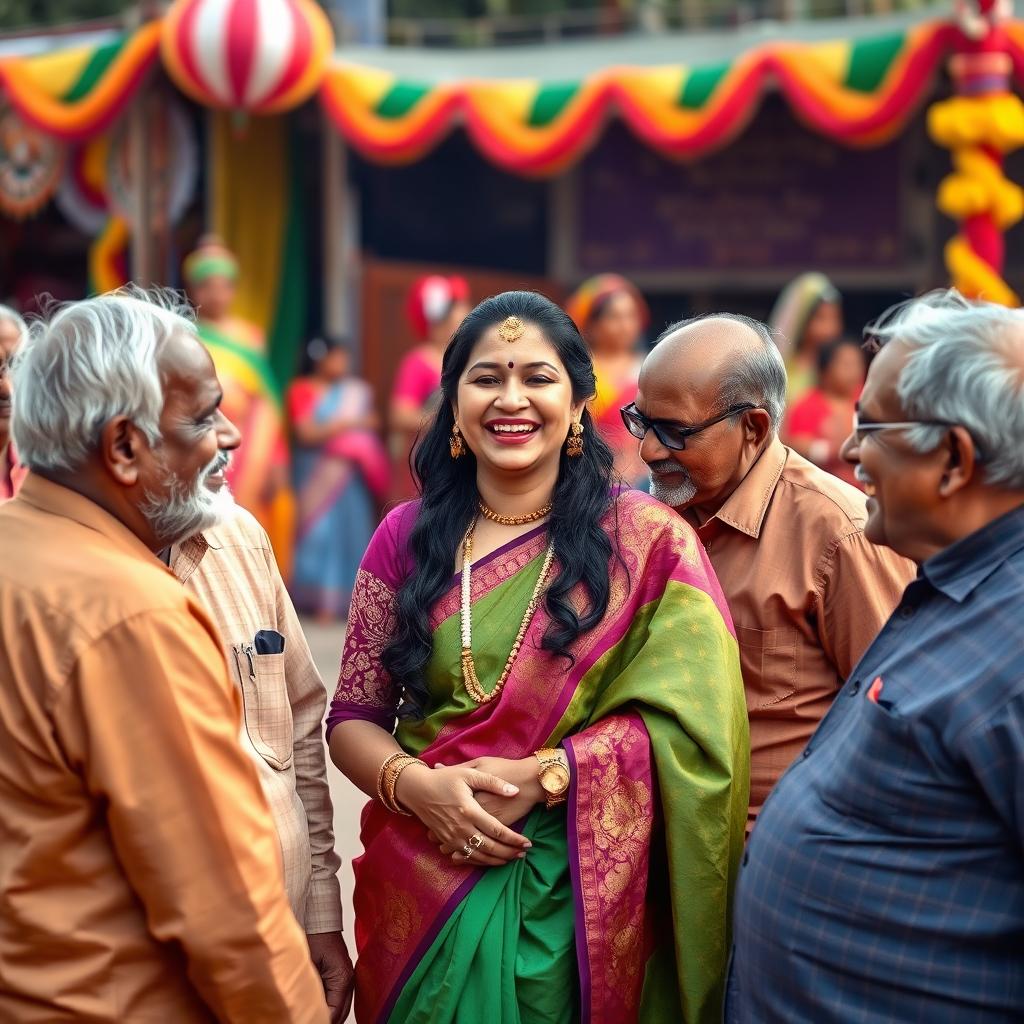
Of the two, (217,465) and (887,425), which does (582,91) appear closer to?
(217,465)

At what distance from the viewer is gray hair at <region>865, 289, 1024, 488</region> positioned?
6.07 feet

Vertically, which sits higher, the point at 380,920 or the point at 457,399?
the point at 457,399

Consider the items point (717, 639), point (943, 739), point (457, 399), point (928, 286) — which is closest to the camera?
point (943, 739)

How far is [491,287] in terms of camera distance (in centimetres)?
993

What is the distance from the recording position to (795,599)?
8.22 feet

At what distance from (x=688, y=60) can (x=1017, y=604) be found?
27.5 feet

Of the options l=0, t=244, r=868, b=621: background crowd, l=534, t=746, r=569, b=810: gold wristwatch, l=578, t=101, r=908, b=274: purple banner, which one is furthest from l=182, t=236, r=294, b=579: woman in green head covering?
l=534, t=746, r=569, b=810: gold wristwatch

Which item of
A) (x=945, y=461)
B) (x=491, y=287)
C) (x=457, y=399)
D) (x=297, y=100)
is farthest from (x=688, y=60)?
(x=945, y=461)

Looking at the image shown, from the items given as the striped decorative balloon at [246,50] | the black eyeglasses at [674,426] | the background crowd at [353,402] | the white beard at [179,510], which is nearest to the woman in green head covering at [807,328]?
the background crowd at [353,402]

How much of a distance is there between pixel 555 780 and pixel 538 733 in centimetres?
9

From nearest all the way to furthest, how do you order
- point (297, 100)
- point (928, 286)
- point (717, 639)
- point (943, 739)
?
point (943, 739) < point (717, 639) < point (297, 100) < point (928, 286)

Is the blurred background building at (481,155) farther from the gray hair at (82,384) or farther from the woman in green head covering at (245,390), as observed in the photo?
the gray hair at (82,384)

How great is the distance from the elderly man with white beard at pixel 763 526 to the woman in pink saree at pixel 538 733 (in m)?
0.13

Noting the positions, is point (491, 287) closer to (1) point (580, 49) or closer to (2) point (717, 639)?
(1) point (580, 49)
